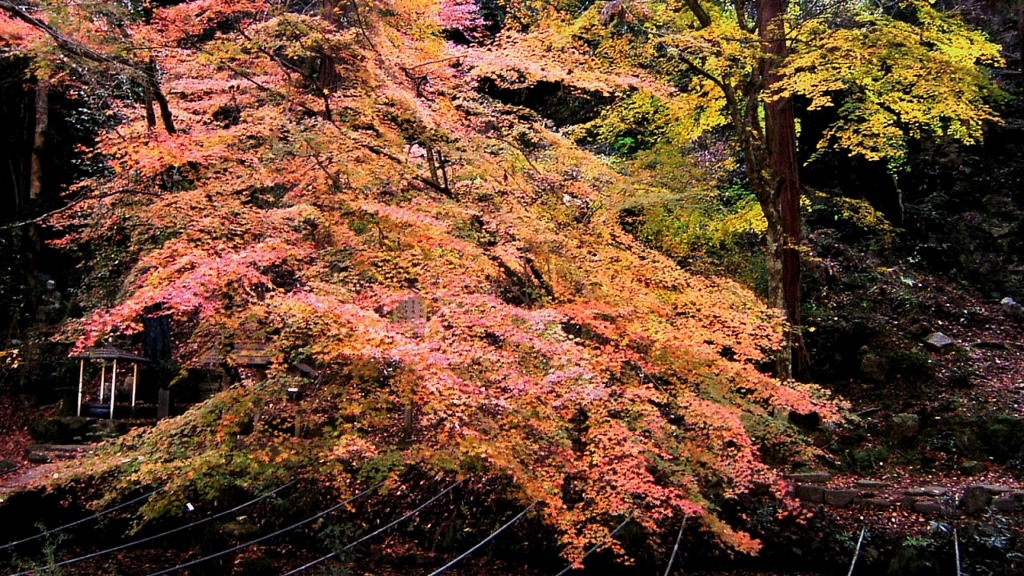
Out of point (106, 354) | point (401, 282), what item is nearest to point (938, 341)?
point (401, 282)

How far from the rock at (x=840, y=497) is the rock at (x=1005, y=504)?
1.35 metres

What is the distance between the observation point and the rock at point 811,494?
25.2 feet

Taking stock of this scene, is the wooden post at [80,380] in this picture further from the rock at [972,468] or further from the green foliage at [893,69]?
the rock at [972,468]

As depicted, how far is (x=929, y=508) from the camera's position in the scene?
7293 millimetres

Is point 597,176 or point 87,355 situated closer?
point 597,176

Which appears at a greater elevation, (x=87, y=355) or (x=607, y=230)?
(x=607, y=230)

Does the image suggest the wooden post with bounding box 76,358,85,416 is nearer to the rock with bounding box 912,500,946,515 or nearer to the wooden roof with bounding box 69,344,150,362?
the wooden roof with bounding box 69,344,150,362

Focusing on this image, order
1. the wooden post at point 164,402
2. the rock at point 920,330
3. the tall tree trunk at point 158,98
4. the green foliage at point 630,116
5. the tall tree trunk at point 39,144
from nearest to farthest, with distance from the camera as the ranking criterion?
the tall tree trunk at point 158,98, the green foliage at point 630,116, the wooden post at point 164,402, the rock at point 920,330, the tall tree trunk at point 39,144

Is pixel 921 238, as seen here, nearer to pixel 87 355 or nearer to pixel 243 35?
pixel 243 35

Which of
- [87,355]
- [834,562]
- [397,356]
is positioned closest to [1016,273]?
[834,562]

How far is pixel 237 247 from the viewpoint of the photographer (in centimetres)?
484

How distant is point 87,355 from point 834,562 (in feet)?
32.7

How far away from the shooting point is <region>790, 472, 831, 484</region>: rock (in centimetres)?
794

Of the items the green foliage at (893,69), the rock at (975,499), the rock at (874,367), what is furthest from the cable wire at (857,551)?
the green foliage at (893,69)
